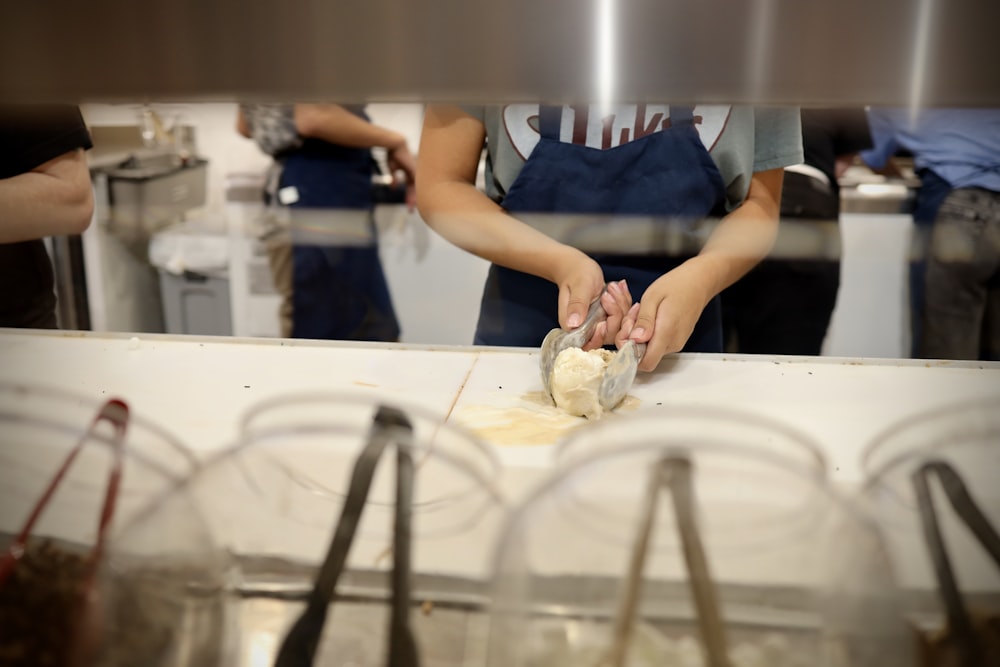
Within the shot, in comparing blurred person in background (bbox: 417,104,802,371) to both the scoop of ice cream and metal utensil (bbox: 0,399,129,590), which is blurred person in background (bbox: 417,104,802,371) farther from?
metal utensil (bbox: 0,399,129,590)

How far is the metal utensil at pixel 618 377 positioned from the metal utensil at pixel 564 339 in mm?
58

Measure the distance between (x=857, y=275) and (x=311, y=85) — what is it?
226 cm

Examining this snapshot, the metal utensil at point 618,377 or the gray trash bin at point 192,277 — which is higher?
the metal utensil at point 618,377

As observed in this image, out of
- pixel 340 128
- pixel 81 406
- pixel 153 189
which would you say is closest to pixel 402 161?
pixel 340 128

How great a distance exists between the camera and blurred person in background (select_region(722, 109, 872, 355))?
1877 millimetres

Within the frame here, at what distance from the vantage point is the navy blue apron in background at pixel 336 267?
1968 mm

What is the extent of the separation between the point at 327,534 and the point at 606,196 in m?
0.71

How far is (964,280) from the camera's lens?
186 cm

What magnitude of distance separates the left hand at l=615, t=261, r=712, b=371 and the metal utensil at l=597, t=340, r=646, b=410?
0.10 feet

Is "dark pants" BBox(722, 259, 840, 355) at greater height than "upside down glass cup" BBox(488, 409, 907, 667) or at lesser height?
lesser

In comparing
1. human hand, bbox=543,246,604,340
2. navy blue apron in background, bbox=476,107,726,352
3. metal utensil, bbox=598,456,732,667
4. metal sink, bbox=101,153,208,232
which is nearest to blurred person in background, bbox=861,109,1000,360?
navy blue apron in background, bbox=476,107,726,352

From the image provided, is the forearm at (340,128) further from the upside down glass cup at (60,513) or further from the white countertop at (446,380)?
the upside down glass cup at (60,513)

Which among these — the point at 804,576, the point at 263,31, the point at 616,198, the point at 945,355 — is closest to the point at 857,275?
the point at 945,355

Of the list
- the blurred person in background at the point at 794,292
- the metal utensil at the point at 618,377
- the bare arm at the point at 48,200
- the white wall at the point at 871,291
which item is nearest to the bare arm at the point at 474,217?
A: the metal utensil at the point at 618,377
